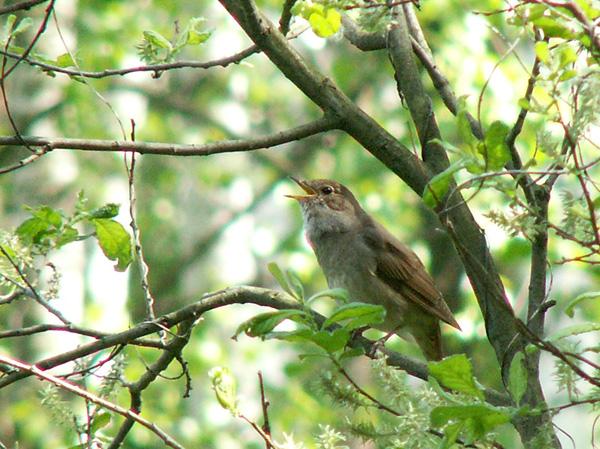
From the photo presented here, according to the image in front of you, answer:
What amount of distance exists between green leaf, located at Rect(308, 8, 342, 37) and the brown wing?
111 inches

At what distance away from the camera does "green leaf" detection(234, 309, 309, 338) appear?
6.92 ft

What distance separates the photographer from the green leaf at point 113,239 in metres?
3.01

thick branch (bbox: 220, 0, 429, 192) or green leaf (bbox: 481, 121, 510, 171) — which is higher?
thick branch (bbox: 220, 0, 429, 192)

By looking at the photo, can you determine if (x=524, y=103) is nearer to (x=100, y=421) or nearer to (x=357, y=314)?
(x=357, y=314)

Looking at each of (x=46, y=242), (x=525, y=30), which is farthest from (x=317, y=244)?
(x=525, y=30)

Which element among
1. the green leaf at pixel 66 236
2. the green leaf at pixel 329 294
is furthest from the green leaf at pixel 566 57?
the green leaf at pixel 66 236

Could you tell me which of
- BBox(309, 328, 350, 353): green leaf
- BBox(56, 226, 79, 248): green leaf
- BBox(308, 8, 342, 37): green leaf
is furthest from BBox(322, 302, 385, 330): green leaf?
BBox(56, 226, 79, 248): green leaf

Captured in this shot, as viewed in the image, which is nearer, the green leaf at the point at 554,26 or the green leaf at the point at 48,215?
the green leaf at the point at 554,26

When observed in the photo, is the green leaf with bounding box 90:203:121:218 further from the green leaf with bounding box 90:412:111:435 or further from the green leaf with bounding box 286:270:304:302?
the green leaf with bounding box 286:270:304:302

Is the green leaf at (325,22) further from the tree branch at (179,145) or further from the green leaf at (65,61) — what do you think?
the green leaf at (65,61)

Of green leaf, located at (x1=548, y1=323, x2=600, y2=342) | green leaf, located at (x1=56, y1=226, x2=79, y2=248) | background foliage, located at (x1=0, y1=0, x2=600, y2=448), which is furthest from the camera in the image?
background foliage, located at (x1=0, y1=0, x2=600, y2=448)

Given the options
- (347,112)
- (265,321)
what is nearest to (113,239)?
(347,112)

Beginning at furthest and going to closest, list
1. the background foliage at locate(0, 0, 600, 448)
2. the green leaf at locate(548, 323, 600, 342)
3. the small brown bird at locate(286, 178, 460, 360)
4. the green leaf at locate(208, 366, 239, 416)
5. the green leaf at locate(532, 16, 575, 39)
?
the background foliage at locate(0, 0, 600, 448), the small brown bird at locate(286, 178, 460, 360), the green leaf at locate(208, 366, 239, 416), the green leaf at locate(548, 323, 600, 342), the green leaf at locate(532, 16, 575, 39)

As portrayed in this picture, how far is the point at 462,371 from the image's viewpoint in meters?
2.03
